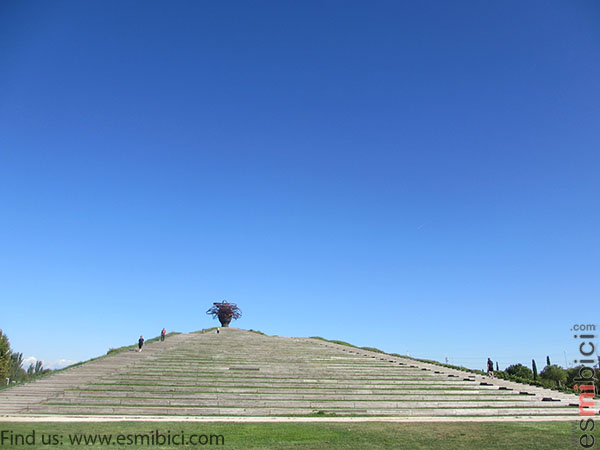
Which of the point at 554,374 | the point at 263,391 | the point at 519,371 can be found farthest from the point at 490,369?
the point at 554,374

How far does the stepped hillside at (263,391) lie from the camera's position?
45.0 feet

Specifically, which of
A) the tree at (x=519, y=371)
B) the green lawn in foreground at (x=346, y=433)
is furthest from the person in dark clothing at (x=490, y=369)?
the tree at (x=519, y=371)

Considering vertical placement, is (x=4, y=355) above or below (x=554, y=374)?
above

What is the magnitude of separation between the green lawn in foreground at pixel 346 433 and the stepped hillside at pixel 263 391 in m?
2.56

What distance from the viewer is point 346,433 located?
9.88m

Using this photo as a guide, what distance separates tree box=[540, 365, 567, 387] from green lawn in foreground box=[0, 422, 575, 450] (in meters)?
39.7

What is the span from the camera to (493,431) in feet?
34.6

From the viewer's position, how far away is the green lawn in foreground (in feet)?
28.2

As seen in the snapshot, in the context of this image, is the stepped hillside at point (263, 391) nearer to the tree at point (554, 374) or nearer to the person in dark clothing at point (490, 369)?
the person in dark clothing at point (490, 369)

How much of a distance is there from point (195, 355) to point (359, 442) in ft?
56.7

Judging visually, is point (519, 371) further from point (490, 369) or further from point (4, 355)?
point (4, 355)

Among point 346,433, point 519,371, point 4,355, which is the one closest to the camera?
point 346,433

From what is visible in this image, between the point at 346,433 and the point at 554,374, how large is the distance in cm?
4567

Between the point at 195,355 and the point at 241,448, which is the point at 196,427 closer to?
the point at 241,448
